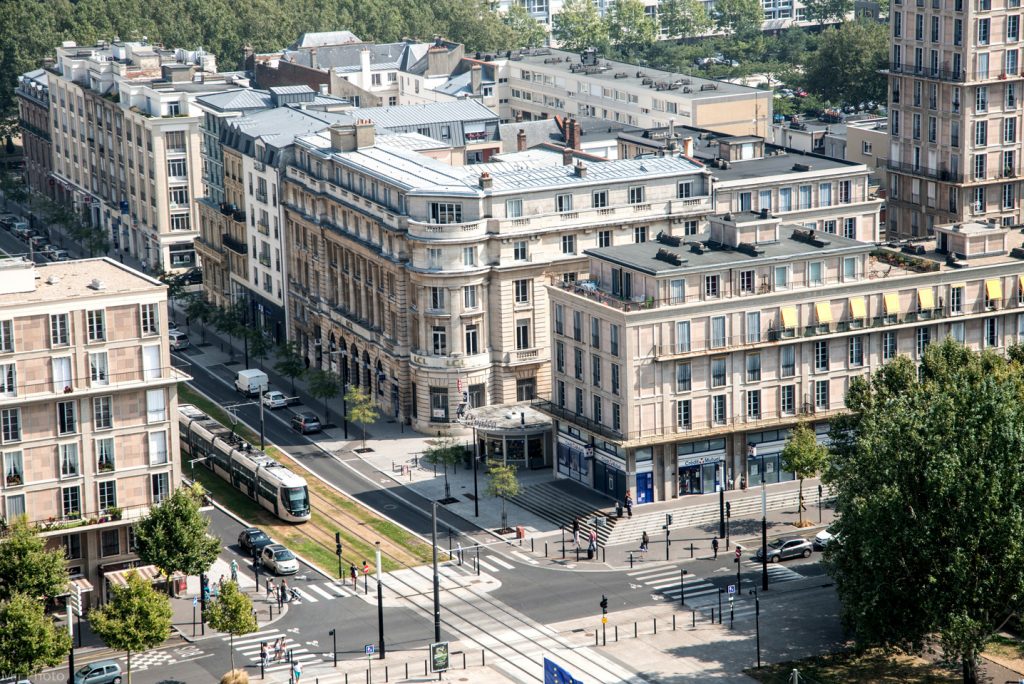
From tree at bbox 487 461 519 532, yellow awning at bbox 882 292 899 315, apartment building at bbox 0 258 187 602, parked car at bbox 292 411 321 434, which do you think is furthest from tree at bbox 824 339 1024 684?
parked car at bbox 292 411 321 434

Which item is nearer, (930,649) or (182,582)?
(930,649)

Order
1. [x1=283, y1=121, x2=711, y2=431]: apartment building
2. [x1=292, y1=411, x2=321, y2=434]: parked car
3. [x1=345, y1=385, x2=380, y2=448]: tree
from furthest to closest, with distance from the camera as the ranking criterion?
[x1=292, y1=411, x2=321, y2=434]: parked car, [x1=345, y1=385, x2=380, y2=448]: tree, [x1=283, y1=121, x2=711, y2=431]: apartment building

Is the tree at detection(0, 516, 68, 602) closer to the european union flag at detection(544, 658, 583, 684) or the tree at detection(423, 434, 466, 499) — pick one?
the european union flag at detection(544, 658, 583, 684)

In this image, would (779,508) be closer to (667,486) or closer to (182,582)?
(667,486)

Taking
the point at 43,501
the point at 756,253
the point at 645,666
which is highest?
the point at 756,253

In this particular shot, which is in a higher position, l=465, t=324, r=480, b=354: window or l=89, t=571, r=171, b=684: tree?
l=465, t=324, r=480, b=354: window

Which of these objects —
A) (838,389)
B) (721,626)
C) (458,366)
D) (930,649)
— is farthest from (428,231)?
(930,649)
